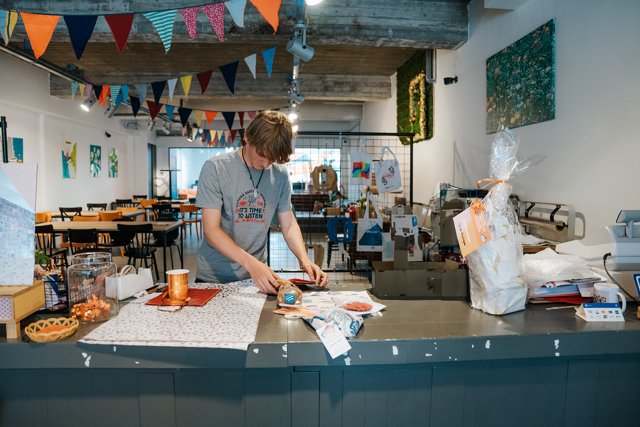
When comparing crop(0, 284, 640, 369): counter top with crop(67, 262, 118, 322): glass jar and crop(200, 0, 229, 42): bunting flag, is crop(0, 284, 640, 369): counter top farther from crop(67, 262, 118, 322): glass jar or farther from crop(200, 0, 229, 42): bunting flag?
crop(200, 0, 229, 42): bunting flag

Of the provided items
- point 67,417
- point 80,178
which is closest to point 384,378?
point 67,417

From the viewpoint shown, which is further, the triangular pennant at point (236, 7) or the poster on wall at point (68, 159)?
the poster on wall at point (68, 159)

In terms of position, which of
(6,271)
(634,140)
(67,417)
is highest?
(634,140)

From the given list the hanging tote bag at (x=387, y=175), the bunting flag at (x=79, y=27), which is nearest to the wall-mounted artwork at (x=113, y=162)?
the bunting flag at (x=79, y=27)

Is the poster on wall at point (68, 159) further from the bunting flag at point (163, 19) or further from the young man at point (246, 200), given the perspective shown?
the young man at point (246, 200)

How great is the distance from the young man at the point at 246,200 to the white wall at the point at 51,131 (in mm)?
6806

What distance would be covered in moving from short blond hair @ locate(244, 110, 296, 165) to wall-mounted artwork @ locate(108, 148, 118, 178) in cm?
1110

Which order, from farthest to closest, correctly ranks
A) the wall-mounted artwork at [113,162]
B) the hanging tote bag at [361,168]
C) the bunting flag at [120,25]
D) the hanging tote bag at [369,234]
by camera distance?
the wall-mounted artwork at [113,162], the hanging tote bag at [369,234], the hanging tote bag at [361,168], the bunting flag at [120,25]

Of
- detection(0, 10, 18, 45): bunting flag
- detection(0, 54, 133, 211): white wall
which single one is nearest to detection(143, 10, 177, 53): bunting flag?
detection(0, 10, 18, 45): bunting flag

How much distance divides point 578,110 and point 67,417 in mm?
3345

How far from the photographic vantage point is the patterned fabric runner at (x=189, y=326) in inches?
46.6

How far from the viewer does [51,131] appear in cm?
822

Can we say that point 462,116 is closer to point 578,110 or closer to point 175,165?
point 578,110

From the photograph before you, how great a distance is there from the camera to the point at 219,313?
4.67 ft
